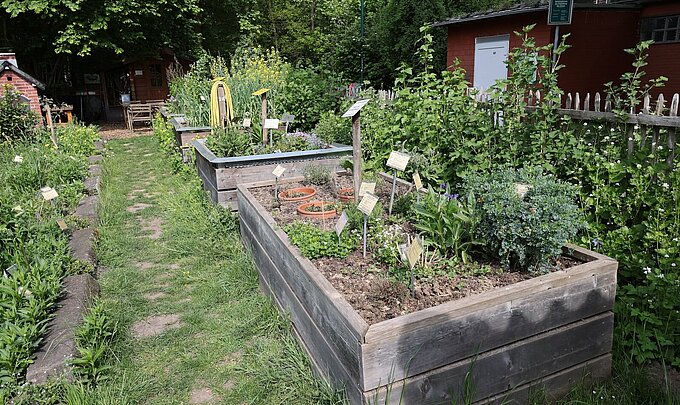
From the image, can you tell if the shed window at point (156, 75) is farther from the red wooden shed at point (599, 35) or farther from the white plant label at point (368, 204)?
the white plant label at point (368, 204)

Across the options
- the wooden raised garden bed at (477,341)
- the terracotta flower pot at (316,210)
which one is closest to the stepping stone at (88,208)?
the terracotta flower pot at (316,210)

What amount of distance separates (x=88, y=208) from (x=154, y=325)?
2.69 m

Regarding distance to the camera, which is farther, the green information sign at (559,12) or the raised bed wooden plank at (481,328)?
the green information sign at (559,12)

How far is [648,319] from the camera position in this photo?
9.78 feet

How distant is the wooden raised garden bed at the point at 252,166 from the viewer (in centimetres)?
540

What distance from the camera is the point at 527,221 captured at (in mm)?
2656

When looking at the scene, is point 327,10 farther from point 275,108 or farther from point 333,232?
point 333,232

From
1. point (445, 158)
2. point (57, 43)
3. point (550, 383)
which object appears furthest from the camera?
point (57, 43)

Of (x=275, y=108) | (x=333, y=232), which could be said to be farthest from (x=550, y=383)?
(x=275, y=108)

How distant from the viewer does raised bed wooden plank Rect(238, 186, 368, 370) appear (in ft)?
7.28

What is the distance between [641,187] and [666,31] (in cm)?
1013

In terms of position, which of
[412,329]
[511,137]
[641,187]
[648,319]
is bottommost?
[648,319]

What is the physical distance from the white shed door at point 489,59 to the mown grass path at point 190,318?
29.4ft

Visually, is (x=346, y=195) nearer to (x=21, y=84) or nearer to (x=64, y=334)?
(x=64, y=334)
